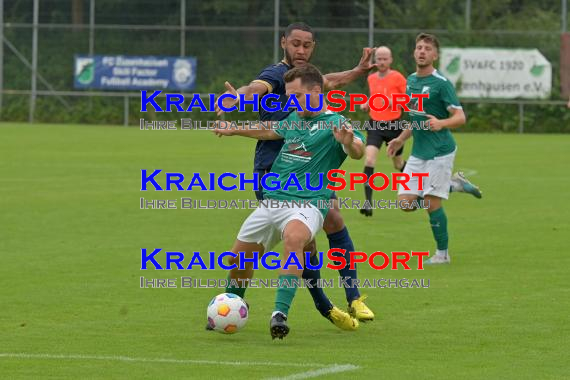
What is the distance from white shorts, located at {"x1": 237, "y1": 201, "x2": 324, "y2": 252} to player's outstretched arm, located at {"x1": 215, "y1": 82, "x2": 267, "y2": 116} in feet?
2.42

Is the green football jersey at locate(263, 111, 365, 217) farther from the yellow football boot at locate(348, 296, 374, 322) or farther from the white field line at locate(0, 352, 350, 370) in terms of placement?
the white field line at locate(0, 352, 350, 370)

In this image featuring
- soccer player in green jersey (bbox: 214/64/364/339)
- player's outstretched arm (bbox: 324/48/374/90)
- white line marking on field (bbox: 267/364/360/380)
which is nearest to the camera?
white line marking on field (bbox: 267/364/360/380)

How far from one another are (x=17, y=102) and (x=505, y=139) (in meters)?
16.0

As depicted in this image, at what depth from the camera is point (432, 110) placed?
13516 mm

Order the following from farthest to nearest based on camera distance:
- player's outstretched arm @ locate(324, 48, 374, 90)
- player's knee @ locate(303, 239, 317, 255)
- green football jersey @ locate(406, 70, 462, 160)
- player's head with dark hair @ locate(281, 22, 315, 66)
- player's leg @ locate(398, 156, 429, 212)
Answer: player's leg @ locate(398, 156, 429, 212)
green football jersey @ locate(406, 70, 462, 160)
player's outstretched arm @ locate(324, 48, 374, 90)
player's head with dark hair @ locate(281, 22, 315, 66)
player's knee @ locate(303, 239, 317, 255)

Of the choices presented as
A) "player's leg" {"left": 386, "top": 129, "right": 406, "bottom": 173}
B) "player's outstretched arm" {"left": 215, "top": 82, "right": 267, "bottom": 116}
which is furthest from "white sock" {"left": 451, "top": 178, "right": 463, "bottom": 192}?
"player's outstretched arm" {"left": 215, "top": 82, "right": 267, "bottom": 116}

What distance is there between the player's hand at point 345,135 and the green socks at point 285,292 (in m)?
0.94

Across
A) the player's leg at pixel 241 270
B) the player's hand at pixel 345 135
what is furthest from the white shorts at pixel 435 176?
the player's hand at pixel 345 135

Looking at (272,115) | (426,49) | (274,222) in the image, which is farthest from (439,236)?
(274,222)

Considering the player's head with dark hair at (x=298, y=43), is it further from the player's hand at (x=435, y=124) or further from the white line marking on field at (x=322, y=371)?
the player's hand at (x=435, y=124)

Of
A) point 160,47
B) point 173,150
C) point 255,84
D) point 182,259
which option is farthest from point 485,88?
point 255,84

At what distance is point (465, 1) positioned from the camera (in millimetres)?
42750

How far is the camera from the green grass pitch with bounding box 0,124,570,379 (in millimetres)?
8109

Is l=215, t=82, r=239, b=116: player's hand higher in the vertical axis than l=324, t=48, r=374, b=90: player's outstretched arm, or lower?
lower
